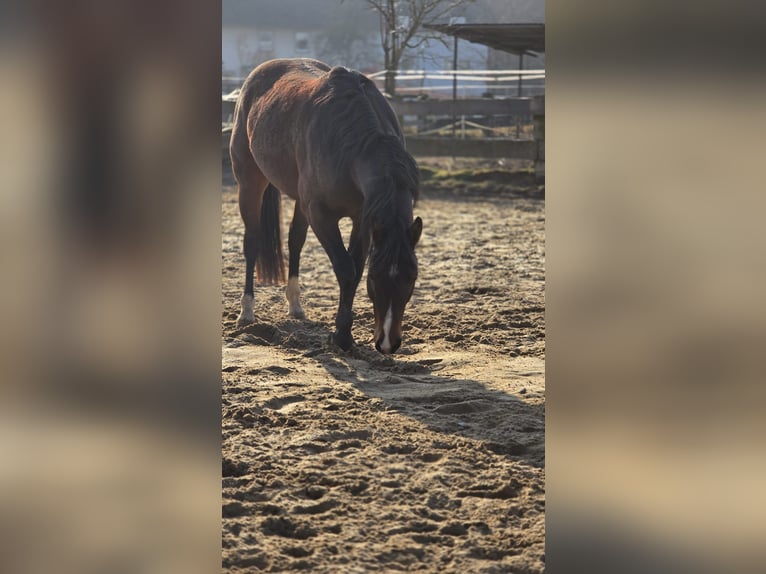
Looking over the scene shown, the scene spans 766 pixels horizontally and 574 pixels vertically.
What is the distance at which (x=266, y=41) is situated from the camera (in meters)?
45.1

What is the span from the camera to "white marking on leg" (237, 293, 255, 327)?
5.81 metres

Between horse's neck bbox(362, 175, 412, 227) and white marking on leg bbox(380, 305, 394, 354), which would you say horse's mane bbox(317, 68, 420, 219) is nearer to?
horse's neck bbox(362, 175, 412, 227)

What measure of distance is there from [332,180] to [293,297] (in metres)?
1.14

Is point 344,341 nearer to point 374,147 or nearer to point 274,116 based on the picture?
point 374,147

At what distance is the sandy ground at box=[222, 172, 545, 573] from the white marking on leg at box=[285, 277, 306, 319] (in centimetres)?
8

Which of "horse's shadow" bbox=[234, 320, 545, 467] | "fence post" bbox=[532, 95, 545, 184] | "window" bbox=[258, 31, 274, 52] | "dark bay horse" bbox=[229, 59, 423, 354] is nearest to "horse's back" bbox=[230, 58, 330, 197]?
"dark bay horse" bbox=[229, 59, 423, 354]
